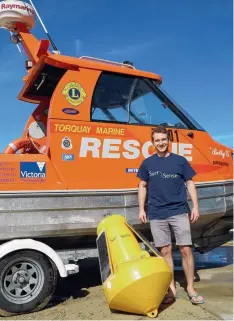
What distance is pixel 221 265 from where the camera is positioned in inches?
249

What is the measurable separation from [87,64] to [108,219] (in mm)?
2016

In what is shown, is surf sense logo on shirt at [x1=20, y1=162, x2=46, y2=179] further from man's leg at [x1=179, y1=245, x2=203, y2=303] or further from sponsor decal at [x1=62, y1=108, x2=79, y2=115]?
man's leg at [x1=179, y1=245, x2=203, y2=303]

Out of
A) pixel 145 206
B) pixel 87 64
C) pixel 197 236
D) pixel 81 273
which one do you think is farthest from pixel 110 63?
pixel 81 273

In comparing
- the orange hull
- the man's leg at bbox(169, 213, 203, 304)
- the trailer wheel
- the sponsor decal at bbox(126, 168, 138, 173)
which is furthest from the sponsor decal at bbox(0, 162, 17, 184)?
the man's leg at bbox(169, 213, 203, 304)

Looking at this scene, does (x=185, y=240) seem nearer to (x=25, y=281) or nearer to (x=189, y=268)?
(x=189, y=268)

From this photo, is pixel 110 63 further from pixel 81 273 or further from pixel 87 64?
pixel 81 273

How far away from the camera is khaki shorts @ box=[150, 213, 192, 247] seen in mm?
3902

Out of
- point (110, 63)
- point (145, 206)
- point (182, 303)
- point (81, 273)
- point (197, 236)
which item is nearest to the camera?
point (182, 303)

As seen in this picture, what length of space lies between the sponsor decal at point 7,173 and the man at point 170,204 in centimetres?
147

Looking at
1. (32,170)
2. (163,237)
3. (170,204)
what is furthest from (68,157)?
(163,237)

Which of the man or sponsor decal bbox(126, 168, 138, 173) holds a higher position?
sponsor decal bbox(126, 168, 138, 173)

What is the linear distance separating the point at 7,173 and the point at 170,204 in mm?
1848

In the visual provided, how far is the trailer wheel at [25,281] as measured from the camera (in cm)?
380

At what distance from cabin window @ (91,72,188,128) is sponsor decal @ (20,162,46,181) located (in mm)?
945
